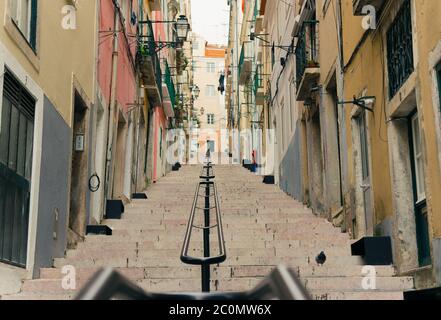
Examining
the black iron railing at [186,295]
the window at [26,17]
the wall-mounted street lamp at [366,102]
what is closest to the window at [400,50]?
the wall-mounted street lamp at [366,102]

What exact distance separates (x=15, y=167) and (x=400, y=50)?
4508 mm

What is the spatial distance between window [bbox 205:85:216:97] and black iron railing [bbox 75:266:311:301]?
5793 centimetres

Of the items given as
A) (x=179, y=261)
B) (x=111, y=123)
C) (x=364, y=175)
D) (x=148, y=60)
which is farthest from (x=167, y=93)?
(x=179, y=261)

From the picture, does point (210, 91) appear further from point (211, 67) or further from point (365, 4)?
point (365, 4)

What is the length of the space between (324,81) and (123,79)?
4.61m

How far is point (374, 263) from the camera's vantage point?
7.77m

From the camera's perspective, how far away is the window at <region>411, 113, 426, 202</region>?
7.13 meters

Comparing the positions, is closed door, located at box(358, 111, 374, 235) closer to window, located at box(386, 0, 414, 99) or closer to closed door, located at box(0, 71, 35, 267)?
window, located at box(386, 0, 414, 99)

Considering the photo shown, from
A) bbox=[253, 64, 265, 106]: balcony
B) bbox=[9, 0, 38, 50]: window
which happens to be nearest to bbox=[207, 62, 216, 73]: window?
bbox=[253, 64, 265, 106]: balcony
